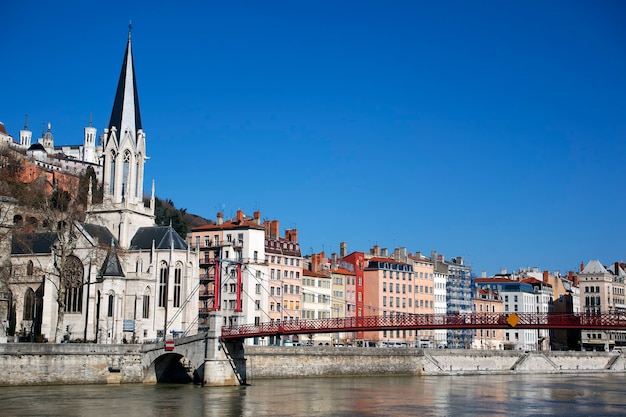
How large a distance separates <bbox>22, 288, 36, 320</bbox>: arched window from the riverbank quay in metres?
13.2

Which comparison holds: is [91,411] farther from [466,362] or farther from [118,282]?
[466,362]

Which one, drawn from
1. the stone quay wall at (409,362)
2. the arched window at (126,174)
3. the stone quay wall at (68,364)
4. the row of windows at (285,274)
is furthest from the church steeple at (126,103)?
the stone quay wall at (68,364)

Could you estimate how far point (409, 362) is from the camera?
6700 centimetres

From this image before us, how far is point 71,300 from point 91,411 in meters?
23.6

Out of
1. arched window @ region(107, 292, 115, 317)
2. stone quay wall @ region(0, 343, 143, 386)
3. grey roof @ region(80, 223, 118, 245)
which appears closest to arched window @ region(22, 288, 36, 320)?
grey roof @ region(80, 223, 118, 245)

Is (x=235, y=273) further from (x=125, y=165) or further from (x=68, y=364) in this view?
(x=68, y=364)

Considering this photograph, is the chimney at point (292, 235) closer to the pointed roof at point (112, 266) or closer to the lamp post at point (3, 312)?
the pointed roof at point (112, 266)

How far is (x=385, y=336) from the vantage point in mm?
85625

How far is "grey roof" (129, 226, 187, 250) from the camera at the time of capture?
61438 millimetres

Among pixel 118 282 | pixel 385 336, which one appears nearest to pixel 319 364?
pixel 118 282

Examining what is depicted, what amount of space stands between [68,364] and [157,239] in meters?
16.5

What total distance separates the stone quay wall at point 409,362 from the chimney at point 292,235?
17.4m

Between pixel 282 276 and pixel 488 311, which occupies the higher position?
pixel 282 276

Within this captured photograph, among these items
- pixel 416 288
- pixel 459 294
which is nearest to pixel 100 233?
pixel 416 288
